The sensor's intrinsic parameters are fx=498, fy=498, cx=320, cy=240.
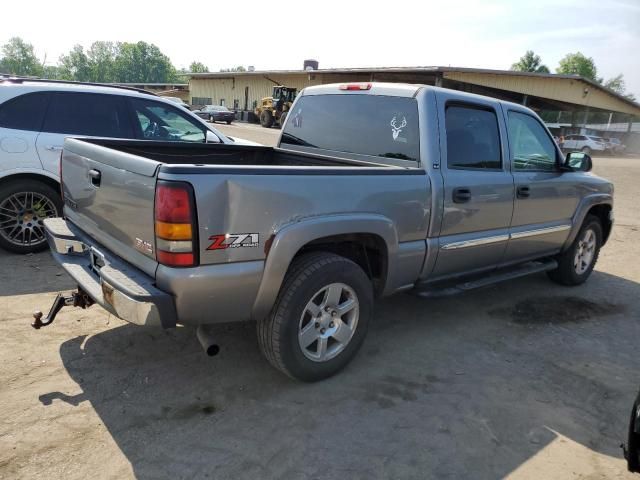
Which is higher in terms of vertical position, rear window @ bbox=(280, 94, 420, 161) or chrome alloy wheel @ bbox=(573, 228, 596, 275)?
rear window @ bbox=(280, 94, 420, 161)

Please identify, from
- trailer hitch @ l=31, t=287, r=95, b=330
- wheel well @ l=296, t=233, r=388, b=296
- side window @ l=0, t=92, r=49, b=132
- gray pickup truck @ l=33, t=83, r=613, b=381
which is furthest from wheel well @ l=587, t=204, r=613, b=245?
side window @ l=0, t=92, r=49, b=132

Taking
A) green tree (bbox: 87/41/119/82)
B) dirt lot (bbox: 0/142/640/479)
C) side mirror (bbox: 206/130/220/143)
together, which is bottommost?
dirt lot (bbox: 0/142/640/479)

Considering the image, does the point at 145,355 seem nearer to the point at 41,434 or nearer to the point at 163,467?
the point at 41,434

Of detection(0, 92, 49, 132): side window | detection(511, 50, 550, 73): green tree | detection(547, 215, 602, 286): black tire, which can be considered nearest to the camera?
detection(0, 92, 49, 132): side window

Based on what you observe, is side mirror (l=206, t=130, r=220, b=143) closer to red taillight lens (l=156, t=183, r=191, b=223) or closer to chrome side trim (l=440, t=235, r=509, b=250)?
chrome side trim (l=440, t=235, r=509, b=250)

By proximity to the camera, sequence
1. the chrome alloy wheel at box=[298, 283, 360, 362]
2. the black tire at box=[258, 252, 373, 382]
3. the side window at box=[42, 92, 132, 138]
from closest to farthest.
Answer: the black tire at box=[258, 252, 373, 382]
the chrome alloy wheel at box=[298, 283, 360, 362]
the side window at box=[42, 92, 132, 138]

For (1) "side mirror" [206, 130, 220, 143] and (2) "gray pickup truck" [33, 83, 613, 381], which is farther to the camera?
(1) "side mirror" [206, 130, 220, 143]

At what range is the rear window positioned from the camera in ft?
12.5

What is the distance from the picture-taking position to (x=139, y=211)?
2727 mm

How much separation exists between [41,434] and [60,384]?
19.5 inches

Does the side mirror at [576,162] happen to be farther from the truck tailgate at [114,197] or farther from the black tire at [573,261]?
the truck tailgate at [114,197]

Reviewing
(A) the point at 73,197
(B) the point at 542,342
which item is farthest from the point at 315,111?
(B) the point at 542,342

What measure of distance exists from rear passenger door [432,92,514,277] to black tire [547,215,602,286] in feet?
5.02

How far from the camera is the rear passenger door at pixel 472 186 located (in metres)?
3.82
